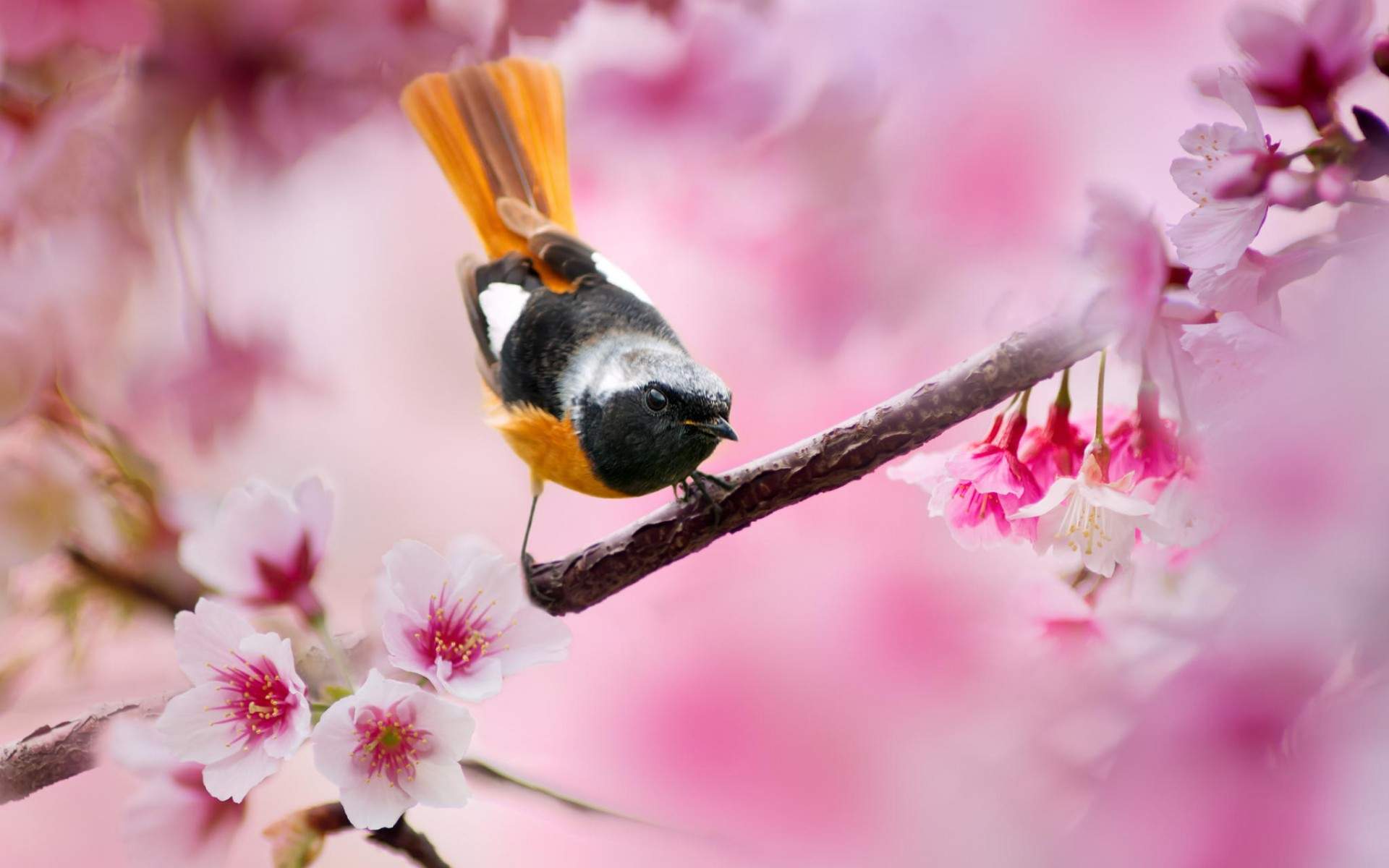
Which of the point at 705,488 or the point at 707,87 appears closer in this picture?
the point at 705,488

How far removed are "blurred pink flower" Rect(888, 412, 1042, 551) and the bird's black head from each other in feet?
0.27

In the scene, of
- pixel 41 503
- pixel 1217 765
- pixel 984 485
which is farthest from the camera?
pixel 41 503

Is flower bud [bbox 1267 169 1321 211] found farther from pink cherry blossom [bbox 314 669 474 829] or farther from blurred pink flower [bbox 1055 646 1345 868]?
pink cherry blossom [bbox 314 669 474 829]

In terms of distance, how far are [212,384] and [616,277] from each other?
0.81ft

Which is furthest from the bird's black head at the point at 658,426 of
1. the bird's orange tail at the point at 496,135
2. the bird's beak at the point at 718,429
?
the bird's orange tail at the point at 496,135

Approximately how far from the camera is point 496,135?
1.65ft

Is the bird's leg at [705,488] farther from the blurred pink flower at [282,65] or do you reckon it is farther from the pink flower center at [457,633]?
the blurred pink flower at [282,65]

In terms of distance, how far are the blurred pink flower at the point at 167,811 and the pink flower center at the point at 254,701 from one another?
0.06 m

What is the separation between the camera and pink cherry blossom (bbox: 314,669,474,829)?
313 millimetres

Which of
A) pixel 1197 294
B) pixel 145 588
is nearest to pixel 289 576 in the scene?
pixel 145 588

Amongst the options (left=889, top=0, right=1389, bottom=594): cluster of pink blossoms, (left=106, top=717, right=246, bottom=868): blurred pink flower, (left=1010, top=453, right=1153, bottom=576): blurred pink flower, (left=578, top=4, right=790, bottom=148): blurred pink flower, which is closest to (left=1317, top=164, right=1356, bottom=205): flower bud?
(left=889, top=0, right=1389, bottom=594): cluster of pink blossoms

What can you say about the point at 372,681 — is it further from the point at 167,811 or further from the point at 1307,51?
the point at 1307,51

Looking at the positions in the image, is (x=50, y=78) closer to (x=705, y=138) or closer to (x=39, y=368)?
(x=39, y=368)

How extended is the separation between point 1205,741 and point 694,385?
234 mm
